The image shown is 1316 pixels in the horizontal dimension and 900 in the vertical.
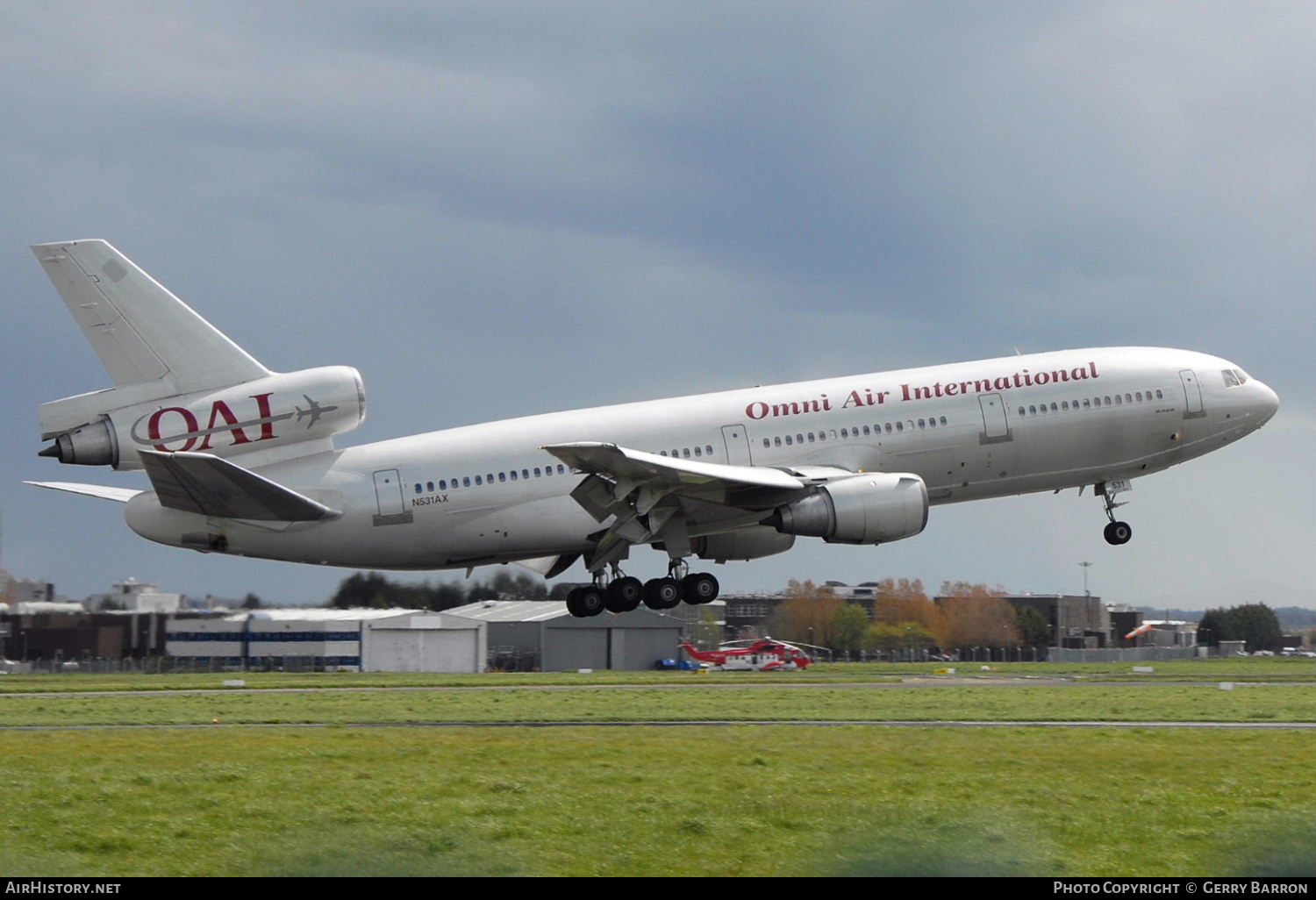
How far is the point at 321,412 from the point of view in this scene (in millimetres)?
42312

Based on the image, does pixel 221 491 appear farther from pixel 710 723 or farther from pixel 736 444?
pixel 736 444

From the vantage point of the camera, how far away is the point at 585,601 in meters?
46.2

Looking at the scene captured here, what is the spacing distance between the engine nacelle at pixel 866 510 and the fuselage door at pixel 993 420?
138 inches

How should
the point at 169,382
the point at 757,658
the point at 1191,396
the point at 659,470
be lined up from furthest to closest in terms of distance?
the point at 757,658 < the point at 1191,396 < the point at 169,382 < the point at 659,470

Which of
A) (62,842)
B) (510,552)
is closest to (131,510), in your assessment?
(510,552)

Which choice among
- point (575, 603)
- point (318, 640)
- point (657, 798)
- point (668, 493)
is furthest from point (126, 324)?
point (318, 640)

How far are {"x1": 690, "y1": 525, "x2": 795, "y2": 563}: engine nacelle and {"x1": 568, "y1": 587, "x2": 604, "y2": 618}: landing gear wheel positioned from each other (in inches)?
134

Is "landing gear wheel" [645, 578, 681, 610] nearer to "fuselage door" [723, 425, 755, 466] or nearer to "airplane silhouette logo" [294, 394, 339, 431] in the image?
"fuselage door" [723, 425, 755, 466]

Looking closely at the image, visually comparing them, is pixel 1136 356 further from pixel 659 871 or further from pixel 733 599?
pixel 733 599

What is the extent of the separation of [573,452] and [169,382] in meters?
11.8

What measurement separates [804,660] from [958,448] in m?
43.8

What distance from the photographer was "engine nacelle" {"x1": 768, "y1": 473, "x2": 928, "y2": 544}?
42.0m

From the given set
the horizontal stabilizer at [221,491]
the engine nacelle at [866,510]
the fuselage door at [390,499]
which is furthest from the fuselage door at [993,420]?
the horizontal stabilizer at [221,491]
